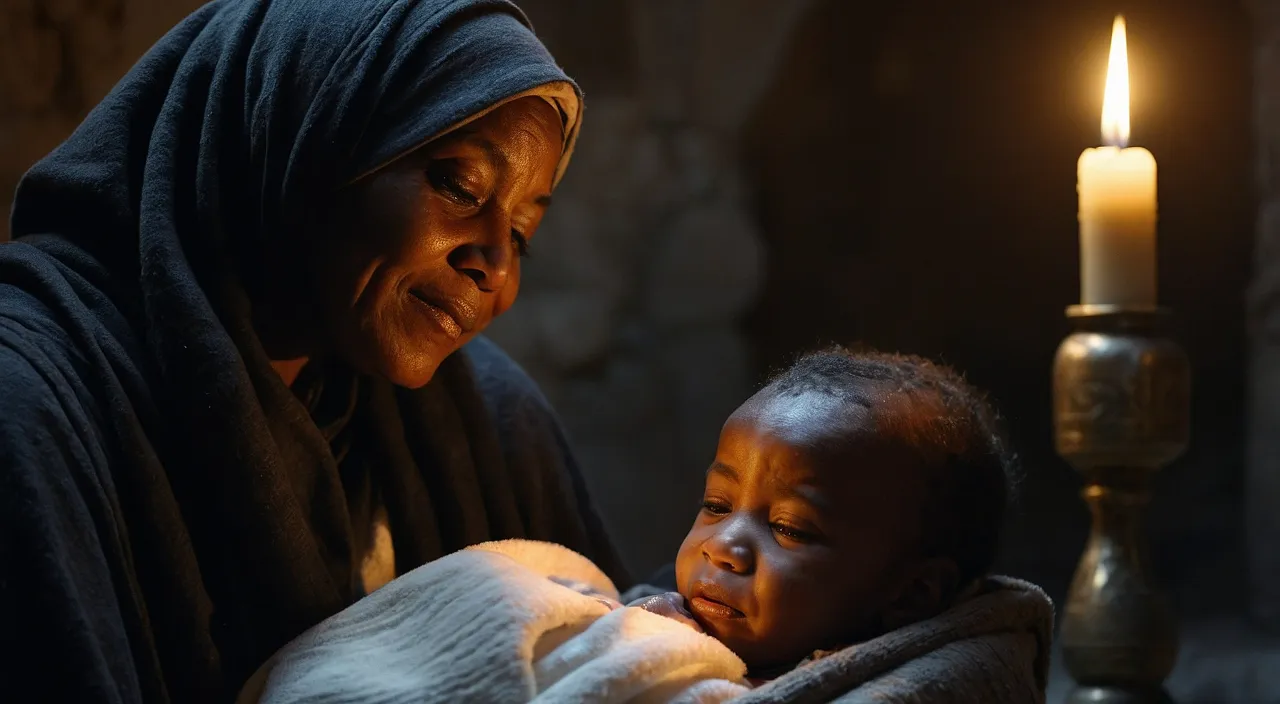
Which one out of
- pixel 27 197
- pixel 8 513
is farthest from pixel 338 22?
pixel 8 513

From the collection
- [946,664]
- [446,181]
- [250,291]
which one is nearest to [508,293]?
[446,181]

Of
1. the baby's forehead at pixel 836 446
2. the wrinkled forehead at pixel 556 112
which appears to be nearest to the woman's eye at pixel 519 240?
the wrinkled forehead at pixel 556 112

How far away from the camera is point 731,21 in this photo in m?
3.66

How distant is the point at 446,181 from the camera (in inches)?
59.5

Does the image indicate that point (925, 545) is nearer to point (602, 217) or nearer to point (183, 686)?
point (183, 686)

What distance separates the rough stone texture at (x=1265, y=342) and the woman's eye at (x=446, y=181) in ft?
7.78

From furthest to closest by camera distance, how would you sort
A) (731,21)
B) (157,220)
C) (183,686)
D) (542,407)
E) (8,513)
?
(731,21), (542,407), (157,220), (183,686), (8,513)

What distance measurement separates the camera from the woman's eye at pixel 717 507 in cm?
143

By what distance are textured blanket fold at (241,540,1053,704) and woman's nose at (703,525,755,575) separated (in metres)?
0.13

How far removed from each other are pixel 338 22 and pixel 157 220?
0.30 m

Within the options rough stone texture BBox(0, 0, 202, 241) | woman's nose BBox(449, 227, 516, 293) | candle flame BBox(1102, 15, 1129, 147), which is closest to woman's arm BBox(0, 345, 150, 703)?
woman's nose BBox(449, 227, 516, 293)

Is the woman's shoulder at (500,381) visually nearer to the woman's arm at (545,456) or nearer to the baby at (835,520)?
the woman's arm at (545,456)

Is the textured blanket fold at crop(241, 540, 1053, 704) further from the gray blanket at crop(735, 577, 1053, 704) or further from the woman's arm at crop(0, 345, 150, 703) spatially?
the woman's arm at crop(0, 345, 150, 703)

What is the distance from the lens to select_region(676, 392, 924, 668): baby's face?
4.37 feet
